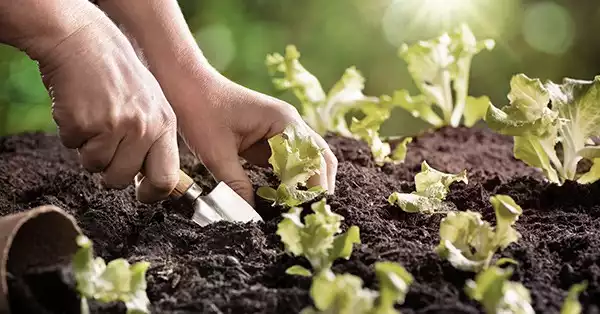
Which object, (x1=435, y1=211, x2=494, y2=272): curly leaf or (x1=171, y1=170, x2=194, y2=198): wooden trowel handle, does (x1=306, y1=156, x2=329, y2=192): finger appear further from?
(x1=435, y1=211, x2=494, y2=272): curly leaf

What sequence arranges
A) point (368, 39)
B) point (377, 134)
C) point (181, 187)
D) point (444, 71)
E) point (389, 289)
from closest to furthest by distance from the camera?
point (389, 289)
point (181, 187)
point (377, 134)
point (444, 71)
point (368, 39)

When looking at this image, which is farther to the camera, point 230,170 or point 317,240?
point 230,170

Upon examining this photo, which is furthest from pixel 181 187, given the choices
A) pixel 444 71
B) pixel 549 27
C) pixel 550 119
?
pixel 549 27

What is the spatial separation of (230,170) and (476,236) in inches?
16.0

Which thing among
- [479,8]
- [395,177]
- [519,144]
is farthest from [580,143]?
[479,8]

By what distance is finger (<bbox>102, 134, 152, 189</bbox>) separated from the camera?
967 mm

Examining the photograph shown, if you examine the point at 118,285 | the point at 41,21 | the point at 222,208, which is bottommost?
the point at 222,208

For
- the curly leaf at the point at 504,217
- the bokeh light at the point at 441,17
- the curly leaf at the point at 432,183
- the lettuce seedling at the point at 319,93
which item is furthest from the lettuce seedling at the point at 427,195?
the bokeh light at the point at 441,17

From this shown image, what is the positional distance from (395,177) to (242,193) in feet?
1.00

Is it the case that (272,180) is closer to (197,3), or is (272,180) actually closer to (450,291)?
(450,291)

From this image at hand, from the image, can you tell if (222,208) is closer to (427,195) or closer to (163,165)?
(163,165)

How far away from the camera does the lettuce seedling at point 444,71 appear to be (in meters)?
1.59

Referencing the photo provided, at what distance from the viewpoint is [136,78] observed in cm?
94

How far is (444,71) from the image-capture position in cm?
164
